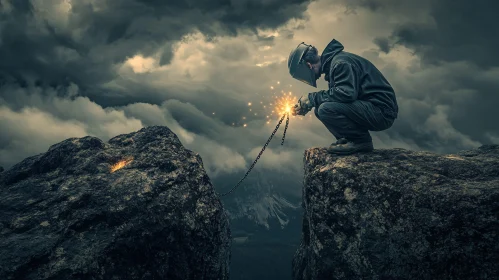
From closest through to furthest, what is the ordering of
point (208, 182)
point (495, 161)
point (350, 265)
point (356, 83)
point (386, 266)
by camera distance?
point (386, 266)
point (350, 265)
point (495, 161)
point (356, 83)
point (208, 182)

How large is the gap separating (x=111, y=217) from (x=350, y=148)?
23.4 feet

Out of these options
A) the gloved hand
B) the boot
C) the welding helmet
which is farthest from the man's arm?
the boot

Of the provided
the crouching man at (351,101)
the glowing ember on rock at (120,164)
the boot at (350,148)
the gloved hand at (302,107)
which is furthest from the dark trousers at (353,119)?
the glowing ember on rock at (120,164)

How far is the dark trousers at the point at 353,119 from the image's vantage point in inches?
325

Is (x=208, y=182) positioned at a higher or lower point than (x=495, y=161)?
lower

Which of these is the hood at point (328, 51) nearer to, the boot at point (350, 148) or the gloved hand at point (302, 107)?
the gloved hand at point (302, 107)

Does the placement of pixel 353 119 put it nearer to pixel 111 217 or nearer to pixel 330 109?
pixel 330 109

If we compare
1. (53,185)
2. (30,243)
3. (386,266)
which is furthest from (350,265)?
(53,185)

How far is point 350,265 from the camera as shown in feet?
22.8

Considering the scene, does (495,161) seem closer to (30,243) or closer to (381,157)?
(381,157)

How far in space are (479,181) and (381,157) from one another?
7.77ft

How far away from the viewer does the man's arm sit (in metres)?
8.16

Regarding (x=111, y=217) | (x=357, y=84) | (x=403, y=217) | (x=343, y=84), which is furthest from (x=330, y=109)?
(x=111, y=217)

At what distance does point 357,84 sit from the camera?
327 inches
